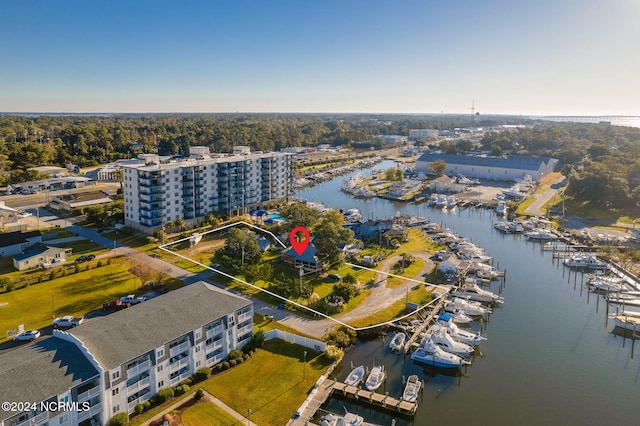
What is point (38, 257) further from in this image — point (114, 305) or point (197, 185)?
point (197, 185)

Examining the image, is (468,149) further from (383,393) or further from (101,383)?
(101,383)

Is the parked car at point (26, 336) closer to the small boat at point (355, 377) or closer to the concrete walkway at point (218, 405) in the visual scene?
the concrete walkway at point (218, 405)

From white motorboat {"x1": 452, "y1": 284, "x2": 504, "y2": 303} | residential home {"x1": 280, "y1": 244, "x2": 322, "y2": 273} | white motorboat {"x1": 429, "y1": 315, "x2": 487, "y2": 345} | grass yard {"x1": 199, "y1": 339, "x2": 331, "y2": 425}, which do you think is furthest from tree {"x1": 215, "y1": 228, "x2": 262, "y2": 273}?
white motorboat {"x1": 452, "y1": 284, "x2": 504, "y2": 303}

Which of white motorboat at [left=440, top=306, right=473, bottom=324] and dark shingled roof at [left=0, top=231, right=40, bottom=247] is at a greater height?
dark shingled roof at [left=0, top=231, right=40, bottom=247]

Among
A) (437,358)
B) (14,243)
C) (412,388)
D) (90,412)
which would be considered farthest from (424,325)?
(14,243)

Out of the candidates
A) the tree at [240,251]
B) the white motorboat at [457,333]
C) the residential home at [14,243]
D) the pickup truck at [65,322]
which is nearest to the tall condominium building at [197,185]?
the residential home at [14,243]

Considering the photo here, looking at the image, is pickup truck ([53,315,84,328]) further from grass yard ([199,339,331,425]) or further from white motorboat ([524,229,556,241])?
white motorboat ([524,229,556,241])
